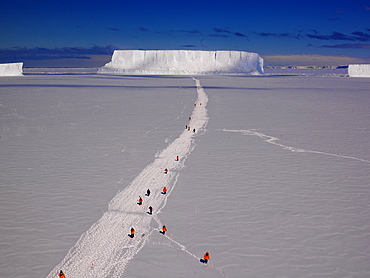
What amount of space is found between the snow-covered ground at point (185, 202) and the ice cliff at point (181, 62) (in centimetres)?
9750

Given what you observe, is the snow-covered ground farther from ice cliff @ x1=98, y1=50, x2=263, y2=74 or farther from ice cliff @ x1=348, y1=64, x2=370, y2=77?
ice cliff @ x1=98, y1=50, x2=263, y2=74

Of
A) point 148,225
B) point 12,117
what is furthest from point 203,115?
point 148,225

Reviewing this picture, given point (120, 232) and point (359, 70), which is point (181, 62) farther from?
point (120, 232)

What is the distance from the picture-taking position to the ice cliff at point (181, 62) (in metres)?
108

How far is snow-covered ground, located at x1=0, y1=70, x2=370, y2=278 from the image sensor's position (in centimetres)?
488

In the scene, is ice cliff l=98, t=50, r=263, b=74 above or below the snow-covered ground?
above

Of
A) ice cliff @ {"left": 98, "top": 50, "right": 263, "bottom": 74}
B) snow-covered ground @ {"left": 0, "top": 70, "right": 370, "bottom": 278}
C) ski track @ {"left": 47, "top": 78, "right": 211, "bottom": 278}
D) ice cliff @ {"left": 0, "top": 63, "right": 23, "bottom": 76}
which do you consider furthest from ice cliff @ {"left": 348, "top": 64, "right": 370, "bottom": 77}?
ski track @ {"left": 47, "top": 78, "right": 211, "bottom": 278}

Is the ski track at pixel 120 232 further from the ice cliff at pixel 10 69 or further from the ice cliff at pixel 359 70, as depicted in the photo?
the ice cliff at pixel 359 70

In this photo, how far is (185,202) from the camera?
273 inches

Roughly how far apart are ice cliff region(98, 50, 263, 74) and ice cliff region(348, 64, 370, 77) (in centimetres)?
3108

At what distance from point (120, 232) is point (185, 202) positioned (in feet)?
5.88

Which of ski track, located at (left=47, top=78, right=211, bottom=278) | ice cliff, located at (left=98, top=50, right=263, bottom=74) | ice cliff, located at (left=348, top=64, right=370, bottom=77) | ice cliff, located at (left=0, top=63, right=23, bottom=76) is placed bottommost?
ski track, located at (left=47, top=78, right=211, bottom=278)

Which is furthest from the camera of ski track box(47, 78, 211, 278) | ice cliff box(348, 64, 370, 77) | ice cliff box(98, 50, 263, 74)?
ice cliff box(98, 50, 263, 74)

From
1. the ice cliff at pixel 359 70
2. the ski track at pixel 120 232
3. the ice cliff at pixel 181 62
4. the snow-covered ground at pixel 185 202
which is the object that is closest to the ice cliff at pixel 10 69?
the ice cliff at pixel 181 62
